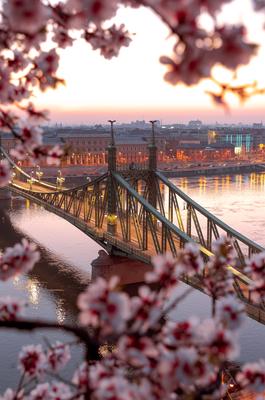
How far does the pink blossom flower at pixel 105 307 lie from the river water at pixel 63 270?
453 centimetres

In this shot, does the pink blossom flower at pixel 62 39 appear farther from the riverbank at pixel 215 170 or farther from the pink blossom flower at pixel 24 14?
the riverbank at pixel 215 170

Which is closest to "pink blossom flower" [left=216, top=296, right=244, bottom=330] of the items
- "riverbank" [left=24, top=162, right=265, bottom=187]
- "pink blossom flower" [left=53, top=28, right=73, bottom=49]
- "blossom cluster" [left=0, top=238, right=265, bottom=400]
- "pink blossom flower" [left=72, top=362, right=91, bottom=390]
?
"blossom cluster" [left=0, top=238, right=265, bottom=400]

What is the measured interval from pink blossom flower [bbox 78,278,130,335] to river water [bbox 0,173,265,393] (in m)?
4.53

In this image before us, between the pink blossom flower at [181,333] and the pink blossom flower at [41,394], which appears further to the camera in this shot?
the pink blossom flower at [41,394]

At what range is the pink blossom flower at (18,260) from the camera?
355 cm

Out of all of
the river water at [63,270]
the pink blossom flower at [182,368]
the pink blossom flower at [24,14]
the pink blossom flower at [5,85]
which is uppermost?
the pink blossom flower at [24,14]

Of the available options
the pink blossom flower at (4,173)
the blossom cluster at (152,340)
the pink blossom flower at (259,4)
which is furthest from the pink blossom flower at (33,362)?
the pink blossom flower at (259,4)

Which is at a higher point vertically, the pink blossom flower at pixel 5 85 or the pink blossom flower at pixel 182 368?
the pink blossom flower at pixel 5 85

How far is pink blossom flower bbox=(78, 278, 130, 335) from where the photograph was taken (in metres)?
2.12

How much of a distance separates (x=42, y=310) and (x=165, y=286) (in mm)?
22672

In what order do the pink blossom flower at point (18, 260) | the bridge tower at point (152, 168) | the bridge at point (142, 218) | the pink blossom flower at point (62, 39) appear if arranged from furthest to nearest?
1. the bridge tower at point (152, 168)
2. the bridge at point (142, 218)
3. the pink blossom flower at point (62, 39)
4. the pink blossom flower at point (18, 260)

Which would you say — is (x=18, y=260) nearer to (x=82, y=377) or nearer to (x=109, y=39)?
(x=82, y=377)

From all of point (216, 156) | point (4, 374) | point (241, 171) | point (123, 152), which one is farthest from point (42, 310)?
point (216, 156)

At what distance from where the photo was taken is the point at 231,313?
2619mm
